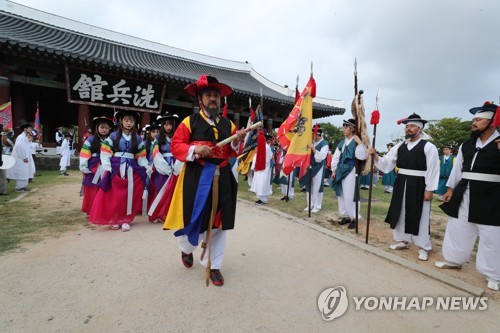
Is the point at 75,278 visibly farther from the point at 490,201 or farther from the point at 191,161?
the point at 490,201

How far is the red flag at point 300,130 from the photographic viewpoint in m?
5.05

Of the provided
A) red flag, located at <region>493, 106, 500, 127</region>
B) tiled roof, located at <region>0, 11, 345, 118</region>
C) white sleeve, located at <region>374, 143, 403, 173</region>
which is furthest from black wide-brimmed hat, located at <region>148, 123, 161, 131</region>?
tiled roof, located at <region>0, 11, 345, 118</region>

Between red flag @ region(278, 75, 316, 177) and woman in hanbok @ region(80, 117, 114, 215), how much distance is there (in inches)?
129

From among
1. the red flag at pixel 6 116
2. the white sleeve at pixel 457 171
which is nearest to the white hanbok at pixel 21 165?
the red flag at pixel 6 116

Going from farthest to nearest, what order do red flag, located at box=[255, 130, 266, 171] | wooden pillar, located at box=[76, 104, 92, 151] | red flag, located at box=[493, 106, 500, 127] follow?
wooden pillar, located at box=[76, 104, 92, 151]
red flag, located at box=[255, 130, 266, 171]
red flag, located at box=[493, 106, 500, 127]

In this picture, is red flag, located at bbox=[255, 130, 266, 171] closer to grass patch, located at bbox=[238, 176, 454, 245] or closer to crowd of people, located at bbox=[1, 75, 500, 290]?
crowd of people, located at bbox=[1, 75, 500, 290]

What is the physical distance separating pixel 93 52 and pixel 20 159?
682 cm

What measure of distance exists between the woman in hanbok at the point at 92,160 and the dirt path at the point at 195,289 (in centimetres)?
115

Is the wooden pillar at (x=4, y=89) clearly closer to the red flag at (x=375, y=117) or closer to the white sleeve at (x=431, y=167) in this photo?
the red flag at (x=375, y=117)

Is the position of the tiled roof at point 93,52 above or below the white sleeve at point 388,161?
above

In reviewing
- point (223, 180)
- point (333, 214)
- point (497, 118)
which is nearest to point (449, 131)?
point (333, 214)

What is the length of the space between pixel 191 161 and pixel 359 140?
9.47 ft

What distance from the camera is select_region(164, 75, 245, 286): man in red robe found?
2703 mm

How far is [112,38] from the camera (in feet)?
51.5
